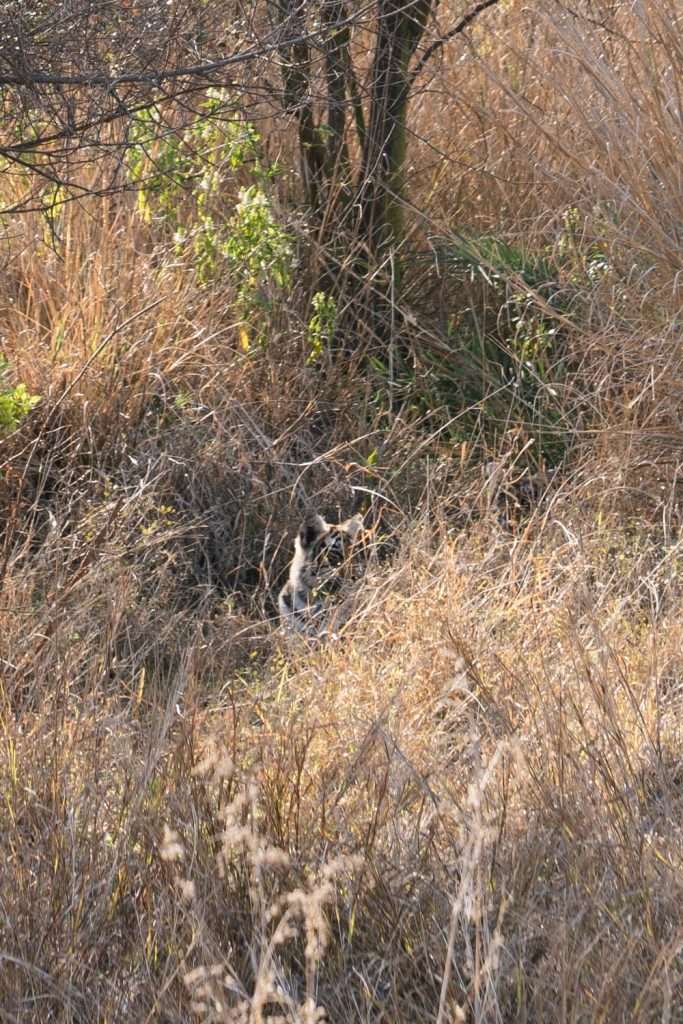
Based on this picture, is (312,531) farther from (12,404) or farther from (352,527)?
(12,404)

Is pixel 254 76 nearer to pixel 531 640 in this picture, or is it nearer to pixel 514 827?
pixel 531 640

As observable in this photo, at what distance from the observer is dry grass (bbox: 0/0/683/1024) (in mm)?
2691

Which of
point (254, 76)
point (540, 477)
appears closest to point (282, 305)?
point (540, 477)

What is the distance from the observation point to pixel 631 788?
10.1ft

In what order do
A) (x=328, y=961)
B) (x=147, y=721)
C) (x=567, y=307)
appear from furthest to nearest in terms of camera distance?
(x=567, y=307), (x=147, y=721), (x=328, y=961)

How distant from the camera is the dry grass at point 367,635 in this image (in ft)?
8.83

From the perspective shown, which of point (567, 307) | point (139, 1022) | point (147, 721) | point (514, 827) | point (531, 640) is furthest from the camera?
point (567, 307)

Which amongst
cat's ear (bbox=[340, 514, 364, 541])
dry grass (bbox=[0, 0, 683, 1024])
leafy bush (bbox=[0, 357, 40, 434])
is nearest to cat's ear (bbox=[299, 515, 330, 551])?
cat's ear (bbox=[340, 514, 364, 541])

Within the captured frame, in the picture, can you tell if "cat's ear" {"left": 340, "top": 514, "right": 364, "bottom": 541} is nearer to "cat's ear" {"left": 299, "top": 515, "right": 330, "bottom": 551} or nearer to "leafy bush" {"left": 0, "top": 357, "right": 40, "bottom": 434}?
"cat's ear" {"left": 299, "top": 515, "right": 330, "bottom": 551}

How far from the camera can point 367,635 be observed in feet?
15.3

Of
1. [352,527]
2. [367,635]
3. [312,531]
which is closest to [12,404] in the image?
[312,531]

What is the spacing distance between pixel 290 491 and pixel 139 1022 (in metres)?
3.43

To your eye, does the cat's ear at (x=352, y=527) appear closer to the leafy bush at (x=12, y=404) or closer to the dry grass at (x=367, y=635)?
the dry grass at (x=367, y=635)

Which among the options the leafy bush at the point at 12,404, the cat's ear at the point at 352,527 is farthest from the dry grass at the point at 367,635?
the leafy bush at the point at 12,404
